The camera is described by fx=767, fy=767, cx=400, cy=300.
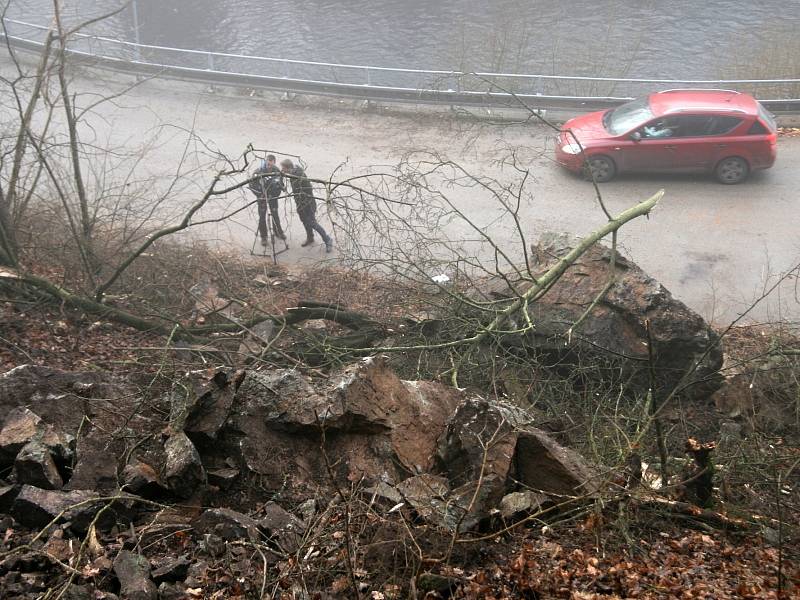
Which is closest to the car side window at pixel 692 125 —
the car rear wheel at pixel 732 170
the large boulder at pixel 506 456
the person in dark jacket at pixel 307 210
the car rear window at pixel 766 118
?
the car rear wheel at pixel 732 170

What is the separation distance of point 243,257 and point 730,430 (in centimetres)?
813

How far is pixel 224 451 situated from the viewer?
6.79 m

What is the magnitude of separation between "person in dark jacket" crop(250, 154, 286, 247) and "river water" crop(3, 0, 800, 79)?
11.1 meters

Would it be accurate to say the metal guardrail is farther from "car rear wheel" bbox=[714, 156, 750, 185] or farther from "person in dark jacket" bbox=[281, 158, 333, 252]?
"person in dark jacket" bbox=[281, 158, 333, 252]

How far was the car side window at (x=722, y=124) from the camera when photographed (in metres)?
14.0

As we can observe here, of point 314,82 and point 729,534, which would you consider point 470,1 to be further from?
point 729,534

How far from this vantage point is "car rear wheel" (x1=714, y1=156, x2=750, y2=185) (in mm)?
14406

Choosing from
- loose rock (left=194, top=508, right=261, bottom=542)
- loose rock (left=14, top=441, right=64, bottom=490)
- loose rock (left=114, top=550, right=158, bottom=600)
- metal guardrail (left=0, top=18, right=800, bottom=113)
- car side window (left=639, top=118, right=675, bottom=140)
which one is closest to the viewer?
loose rock (left=114, top=550, right=158, bottom=600)

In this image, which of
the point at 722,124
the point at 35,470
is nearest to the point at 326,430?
the point at 35,470

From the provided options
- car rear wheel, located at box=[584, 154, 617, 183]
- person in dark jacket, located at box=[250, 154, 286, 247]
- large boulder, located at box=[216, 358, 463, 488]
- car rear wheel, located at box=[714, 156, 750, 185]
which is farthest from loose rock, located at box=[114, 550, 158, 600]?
car rear wheel, located at box=[714, 156, 750, 185]

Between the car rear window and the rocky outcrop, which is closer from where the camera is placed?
the rocky outcrop

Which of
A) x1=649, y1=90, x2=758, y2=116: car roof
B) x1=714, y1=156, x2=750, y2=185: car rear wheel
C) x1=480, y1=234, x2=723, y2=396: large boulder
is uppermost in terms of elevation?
x1=649, y1=90, x2=758, y2=116: car roof

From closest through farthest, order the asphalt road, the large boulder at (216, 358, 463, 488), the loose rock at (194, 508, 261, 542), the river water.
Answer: the loose rock at (194, 508, 261, 542) < the large boulder at (216, 358, 463, 488) < the asphalt road < the river water

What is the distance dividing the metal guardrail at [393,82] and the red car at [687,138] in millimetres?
2034
